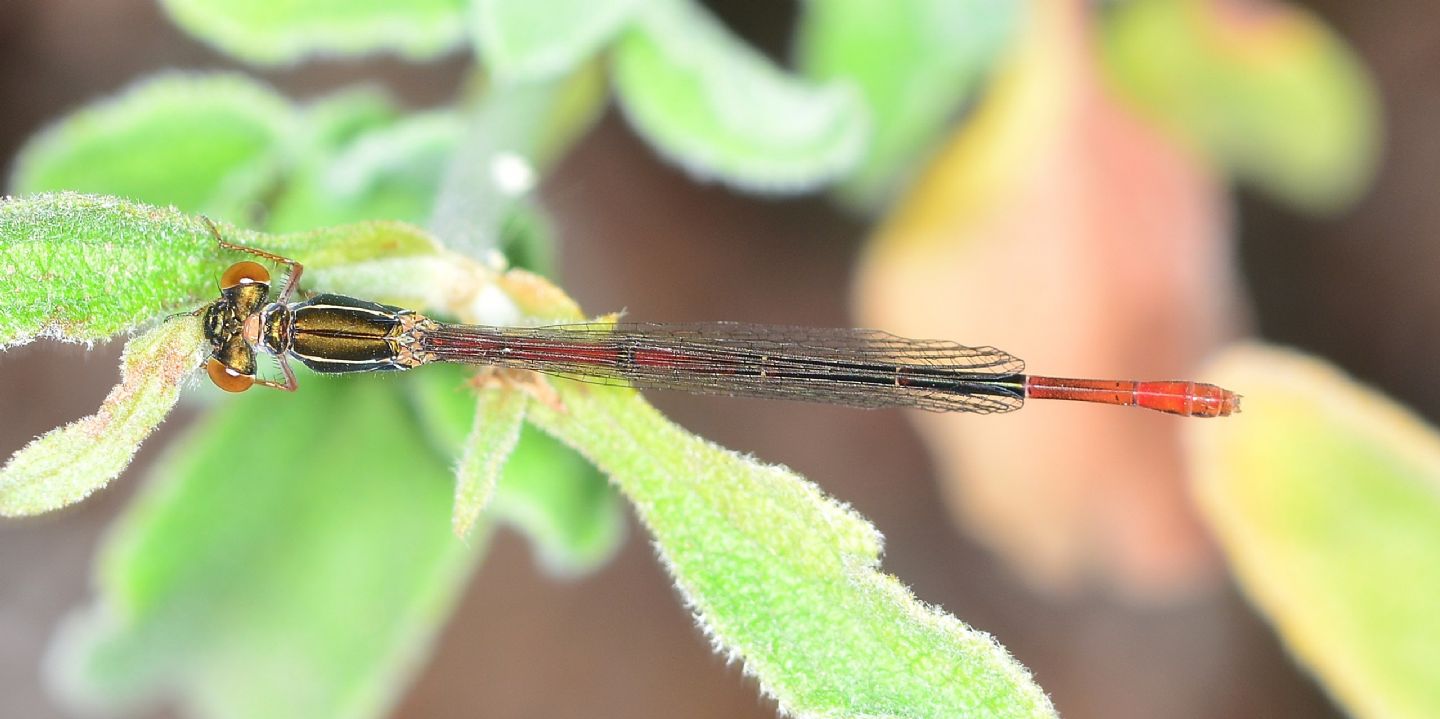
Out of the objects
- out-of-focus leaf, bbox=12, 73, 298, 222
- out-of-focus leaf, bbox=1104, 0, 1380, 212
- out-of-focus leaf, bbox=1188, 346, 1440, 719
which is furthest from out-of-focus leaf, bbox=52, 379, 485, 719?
out-of-focus leaf, bbox=1104, 0, 1380, 212

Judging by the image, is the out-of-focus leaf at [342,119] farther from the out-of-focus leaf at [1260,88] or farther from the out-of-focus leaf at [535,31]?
the out-of-focus leaf at [1260,88]

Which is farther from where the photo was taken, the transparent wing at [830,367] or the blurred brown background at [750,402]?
the blurred brown background at [750,402]

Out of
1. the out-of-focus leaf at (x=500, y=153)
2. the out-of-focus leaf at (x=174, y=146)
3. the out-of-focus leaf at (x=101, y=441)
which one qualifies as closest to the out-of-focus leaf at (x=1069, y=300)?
the out-of-focus leaf at (x=500, y=153)

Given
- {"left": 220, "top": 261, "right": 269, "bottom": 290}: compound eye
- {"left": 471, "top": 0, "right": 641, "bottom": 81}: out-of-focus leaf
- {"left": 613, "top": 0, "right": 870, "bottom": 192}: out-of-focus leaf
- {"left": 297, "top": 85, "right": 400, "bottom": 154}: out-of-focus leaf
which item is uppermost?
{"left": 297, "top": 85, "right": 400, "bottom": 154}: out-of-focus leaf

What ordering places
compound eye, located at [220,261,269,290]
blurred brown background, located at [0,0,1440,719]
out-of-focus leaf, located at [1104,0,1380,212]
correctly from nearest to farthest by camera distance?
1. compound eye, located at [220,261,269,290]
2. blurred brown background, located at [0,0,1440,719]
3. out-of-focus leaf, located at [1104,0,1380,212]

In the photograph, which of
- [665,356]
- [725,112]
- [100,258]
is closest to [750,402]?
[665,356]

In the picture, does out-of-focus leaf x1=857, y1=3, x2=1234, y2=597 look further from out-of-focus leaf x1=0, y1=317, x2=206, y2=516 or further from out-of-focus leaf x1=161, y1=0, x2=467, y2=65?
out-of-focus leaf x1=0, y1=317, x2=206, y2=516
